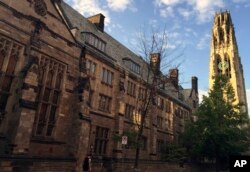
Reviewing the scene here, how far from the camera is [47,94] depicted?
20078 mm

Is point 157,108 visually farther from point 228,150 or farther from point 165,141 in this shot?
point 228,150

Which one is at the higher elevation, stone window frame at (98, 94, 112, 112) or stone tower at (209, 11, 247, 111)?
stone tower at (209, 11, 247, 111)

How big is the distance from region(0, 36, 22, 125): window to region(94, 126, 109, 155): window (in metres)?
9.78

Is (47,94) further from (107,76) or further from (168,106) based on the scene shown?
(168,106)

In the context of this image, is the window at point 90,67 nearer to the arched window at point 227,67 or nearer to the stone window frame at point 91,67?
the stone window frame at point 91,67

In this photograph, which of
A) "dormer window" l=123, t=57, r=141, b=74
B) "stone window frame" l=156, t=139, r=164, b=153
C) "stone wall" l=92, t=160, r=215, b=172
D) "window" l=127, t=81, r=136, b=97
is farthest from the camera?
"stone window frame" l=156, t=139, r=164, b=153

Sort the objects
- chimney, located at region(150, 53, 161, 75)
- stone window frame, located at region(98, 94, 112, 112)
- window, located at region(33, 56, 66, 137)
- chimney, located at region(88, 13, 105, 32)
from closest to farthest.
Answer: window, located at region(33, 56, 66, 137) < chimney, located at region(150, 53, 161, 75) < stone window frame, located at region(98, 94, 112, 112) < chimney, located at region(88, 13, 105, 32)

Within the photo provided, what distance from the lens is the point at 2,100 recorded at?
665 inches

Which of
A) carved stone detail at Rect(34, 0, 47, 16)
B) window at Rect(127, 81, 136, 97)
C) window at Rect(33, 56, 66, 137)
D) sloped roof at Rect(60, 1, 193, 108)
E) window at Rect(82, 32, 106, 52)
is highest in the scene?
sloped roof at Rect(60, 1, 193, 108)

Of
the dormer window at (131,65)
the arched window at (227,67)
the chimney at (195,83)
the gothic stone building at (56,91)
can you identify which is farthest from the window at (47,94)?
the arched window at (227,67)

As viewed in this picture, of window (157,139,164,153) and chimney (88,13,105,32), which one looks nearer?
chimney (88,13,105,32)

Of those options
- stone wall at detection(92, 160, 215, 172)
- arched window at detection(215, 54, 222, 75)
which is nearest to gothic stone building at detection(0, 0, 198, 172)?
stone wall at detection(92, 160, 215, 172)

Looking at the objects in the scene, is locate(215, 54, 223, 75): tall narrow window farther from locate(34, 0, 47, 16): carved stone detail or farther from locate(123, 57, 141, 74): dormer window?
locate(34, 0, 47, 16): carved stone detail

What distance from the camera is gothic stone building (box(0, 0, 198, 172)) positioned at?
54.5 ft
